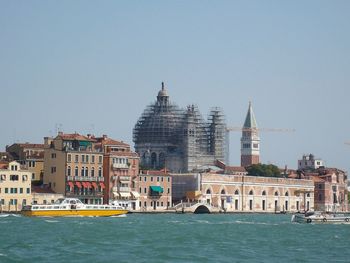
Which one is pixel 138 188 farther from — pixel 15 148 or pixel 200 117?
pixel 200 117

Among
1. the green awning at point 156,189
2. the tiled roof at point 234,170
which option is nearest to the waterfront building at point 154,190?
the green awning at point 156,189

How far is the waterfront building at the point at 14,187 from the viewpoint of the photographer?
10056 centimetres

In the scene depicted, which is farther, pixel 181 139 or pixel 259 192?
pixel 181 139

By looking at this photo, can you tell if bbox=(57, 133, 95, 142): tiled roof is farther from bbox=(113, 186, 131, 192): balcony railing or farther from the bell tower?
the bell tower

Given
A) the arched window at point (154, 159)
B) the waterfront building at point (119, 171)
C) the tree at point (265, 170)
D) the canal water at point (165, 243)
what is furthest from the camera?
the arched window at point (154, 159)

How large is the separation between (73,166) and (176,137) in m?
43.3

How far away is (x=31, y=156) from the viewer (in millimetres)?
109500

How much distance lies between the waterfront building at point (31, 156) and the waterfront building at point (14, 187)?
4.19m

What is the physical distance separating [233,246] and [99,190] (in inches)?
2214

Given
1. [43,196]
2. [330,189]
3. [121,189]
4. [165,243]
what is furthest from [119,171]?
[165,243]

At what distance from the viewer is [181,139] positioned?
14700 cm

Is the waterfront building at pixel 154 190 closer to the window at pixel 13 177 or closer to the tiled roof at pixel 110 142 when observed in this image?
the tiled roof at pixel 110 142

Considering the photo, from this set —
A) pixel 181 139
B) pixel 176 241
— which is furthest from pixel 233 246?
pixel 181 139

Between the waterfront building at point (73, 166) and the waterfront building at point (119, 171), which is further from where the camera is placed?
the waterfront building at point (119, 171)
